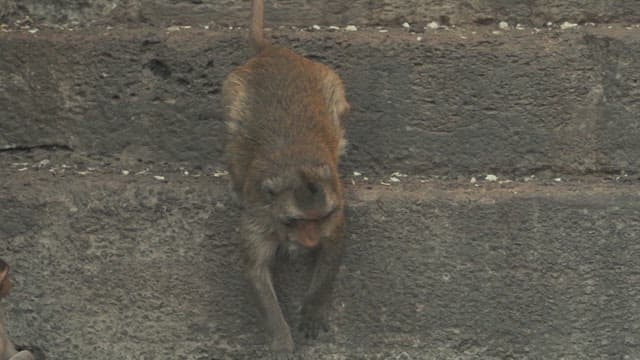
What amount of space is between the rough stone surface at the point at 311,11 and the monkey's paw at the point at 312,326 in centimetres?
160

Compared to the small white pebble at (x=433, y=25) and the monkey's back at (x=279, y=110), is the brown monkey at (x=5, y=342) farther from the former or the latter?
the small white pebble at (x=433, y=25)

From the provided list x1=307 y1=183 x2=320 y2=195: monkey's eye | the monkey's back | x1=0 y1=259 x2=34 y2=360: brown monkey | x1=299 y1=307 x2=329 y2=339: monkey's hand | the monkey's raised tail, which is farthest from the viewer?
the monkey's raised tail

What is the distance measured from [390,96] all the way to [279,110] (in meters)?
0.72

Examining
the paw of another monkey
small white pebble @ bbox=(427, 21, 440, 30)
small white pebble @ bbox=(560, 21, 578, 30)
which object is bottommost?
the paw of another monkey

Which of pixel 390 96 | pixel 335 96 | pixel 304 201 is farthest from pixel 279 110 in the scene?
pixel 390 96

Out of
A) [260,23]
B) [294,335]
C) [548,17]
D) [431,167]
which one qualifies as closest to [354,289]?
[294,335]

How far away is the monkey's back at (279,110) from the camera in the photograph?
480 cm

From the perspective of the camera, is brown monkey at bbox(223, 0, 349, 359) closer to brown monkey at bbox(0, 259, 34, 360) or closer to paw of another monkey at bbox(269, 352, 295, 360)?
paw of another monkey at bbox(269, 352, 295, 360)

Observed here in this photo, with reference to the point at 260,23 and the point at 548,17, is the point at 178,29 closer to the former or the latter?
the point at 260,23

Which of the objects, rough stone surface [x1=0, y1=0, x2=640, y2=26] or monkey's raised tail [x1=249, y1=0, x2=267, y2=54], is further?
rough stone surface [x1=0, y1=0, x2=640, y2=26]

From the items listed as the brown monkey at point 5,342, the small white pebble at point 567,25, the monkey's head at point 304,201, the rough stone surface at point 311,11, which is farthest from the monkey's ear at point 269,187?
the small white pebble at point 567,25

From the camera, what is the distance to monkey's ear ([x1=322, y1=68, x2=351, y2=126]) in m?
5.09

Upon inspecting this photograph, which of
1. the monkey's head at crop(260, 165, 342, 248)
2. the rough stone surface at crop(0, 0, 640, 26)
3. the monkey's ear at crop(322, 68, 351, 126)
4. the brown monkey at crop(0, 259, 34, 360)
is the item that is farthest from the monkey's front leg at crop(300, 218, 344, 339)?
the rough stone surface at crop(0, 0, 640, 26)

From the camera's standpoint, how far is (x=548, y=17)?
570 cm
